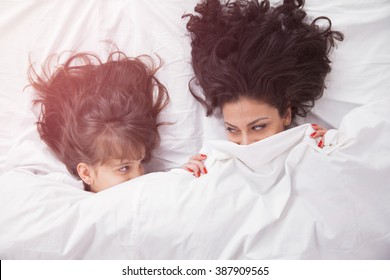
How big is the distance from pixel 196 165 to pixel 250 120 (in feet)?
0.50

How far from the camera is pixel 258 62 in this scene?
2.79 ft

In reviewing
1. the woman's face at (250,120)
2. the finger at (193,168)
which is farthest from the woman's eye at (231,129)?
the finger at (193,168)

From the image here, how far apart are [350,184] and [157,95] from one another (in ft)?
1.54

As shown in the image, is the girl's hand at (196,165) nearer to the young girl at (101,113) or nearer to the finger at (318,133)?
the young girl at (101,113)

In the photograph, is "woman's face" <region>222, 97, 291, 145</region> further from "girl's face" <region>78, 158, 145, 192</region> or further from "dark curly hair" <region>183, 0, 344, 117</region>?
"girl's face" <region>78, 158, 145, 192</region>

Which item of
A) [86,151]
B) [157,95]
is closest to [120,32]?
[157,95]

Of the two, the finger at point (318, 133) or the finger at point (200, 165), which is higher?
the finger at point (318, 133)

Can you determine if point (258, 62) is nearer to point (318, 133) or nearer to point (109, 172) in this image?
point (318, 133)

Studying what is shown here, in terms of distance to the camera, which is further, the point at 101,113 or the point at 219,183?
the point at 101,113

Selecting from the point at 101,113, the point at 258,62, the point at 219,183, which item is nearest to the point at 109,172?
the point at 101,113

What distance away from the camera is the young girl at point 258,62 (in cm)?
86

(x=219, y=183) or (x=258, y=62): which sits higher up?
(x=258, y=62)

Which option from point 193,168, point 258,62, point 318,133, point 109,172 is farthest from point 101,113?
point 318,133

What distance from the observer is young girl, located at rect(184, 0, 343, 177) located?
2.81 feet
